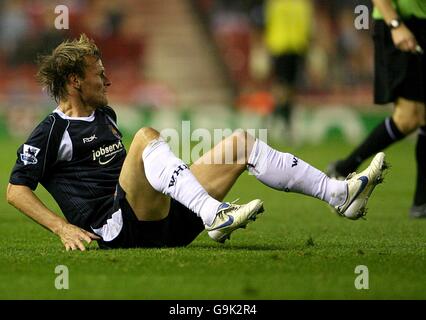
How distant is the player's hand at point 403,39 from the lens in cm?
729

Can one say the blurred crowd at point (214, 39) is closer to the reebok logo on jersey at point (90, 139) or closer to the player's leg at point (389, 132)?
the player's leg at point (389, 132)

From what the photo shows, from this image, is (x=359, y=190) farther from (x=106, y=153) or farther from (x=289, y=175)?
(x=106, y=153)

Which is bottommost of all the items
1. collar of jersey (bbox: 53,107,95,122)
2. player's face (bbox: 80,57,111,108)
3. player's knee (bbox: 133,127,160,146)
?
player's knee (bbox: 133,127,160,146)

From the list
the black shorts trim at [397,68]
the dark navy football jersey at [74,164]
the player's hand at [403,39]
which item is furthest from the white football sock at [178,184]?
the black shorts trim at [397,68]

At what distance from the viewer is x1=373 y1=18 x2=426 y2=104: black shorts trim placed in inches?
308

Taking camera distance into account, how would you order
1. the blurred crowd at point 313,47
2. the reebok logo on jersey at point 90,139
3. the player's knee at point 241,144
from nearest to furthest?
the player's knee at point 241,144 < the reebok logo on jersey at point 90,139 < the blurred crowd at point 313,47

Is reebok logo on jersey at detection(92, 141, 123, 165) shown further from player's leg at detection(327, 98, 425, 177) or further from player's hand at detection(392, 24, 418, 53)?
player's leg at detection(327, 98, 425, 177)

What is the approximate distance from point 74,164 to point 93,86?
48 cm

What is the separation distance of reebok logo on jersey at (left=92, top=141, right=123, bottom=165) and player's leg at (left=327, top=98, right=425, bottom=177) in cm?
289

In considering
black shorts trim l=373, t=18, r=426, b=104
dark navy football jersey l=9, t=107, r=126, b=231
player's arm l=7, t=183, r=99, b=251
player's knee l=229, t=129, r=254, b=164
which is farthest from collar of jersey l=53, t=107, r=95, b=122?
black shorts trim l=373, t=18, r=426, b=104

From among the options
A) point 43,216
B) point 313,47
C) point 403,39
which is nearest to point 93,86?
point 43,216

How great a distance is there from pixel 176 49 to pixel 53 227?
1677 centimetres

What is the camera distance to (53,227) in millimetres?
5707

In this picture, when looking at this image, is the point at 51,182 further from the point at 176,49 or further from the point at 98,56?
the point at 176,49
